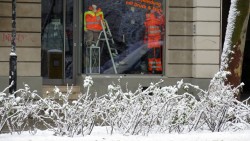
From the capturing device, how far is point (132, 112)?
672 centimetres

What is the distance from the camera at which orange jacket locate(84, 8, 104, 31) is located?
15.1 metres

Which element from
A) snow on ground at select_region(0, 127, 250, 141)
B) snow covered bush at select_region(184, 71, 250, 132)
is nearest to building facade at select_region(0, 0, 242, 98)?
snow covered bush at select_region(184, 71, 250, 132)

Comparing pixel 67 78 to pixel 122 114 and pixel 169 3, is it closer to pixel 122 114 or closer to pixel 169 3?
pixel 169 3

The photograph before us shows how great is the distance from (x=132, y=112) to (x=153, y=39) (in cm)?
883

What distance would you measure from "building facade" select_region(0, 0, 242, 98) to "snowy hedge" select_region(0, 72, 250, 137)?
7585mm

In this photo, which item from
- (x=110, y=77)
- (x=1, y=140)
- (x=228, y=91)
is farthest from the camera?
(x=110, y=77)

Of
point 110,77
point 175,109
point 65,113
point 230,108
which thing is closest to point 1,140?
point 65,113

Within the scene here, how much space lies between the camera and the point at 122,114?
671 centimetres

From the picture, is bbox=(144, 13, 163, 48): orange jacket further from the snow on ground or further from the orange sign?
the snow on ground

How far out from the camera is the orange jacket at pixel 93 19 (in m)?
15.1

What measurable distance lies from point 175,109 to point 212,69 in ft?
27.1

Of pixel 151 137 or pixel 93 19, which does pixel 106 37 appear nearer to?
pixel 93 19

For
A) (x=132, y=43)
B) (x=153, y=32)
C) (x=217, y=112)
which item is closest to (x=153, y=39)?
(x=153, y=32)

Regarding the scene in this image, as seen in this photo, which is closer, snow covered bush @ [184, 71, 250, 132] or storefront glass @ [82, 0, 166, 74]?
snow covered bush @ [184, 71, 250, 132]
